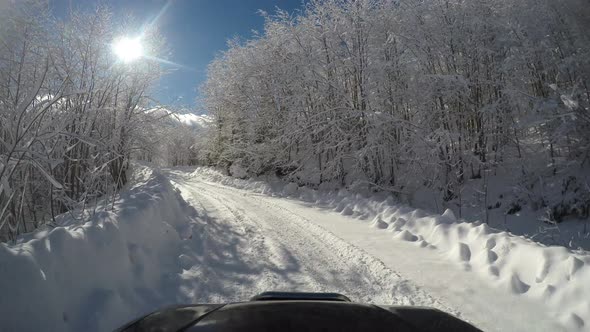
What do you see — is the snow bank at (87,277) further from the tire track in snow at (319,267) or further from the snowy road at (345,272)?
the tire track in snow at (319,267)

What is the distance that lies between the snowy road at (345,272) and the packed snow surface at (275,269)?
0.02 m

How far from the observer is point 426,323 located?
166 centimetres

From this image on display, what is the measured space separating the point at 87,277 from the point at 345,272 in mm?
3493

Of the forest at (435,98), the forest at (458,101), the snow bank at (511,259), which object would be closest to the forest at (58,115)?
the forest at (435,98)

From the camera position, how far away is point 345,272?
522cm

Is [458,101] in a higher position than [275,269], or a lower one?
higher

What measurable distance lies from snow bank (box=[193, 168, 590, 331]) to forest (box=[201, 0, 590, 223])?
6.24 m

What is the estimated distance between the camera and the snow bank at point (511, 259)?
3768mm

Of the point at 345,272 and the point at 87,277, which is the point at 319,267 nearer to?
the point at 345,272

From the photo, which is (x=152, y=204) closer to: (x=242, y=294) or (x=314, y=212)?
(x=242, y=294)

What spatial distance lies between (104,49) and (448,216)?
1238 centimetres

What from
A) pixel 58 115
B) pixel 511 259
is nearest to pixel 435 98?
Result: pixel 511 259

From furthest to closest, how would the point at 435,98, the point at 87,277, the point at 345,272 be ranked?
the point at 435,98, the point at 345,272, the point at 87,277

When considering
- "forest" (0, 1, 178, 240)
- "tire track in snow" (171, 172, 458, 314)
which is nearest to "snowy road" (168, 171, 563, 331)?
"tire track in snow" (171, 172, 458, 314)
